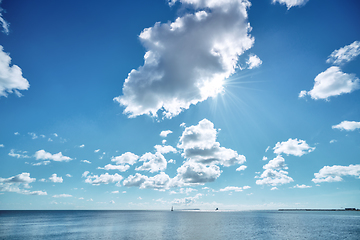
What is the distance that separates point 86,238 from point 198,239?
36.3 m

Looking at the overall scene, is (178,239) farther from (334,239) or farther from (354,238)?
(354,238)

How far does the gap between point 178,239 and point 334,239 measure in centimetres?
4889

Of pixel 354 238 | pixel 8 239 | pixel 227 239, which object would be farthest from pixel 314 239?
pixel 8 239

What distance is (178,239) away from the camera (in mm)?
61625

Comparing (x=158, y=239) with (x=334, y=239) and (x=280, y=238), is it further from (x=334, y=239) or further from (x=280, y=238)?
(x=334, y=239)

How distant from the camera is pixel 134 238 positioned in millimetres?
62969

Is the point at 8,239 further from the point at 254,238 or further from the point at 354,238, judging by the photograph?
the point at 354,238

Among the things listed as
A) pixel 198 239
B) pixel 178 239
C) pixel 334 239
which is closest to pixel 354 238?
pixel 334 239

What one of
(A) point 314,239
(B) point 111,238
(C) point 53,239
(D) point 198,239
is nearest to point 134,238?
(B) point 111,238

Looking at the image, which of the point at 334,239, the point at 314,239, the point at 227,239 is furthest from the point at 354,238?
the point at 227,239

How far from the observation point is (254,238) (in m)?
64.0

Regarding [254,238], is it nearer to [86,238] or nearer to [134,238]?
[134,238]

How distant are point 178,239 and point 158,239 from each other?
6298 mm

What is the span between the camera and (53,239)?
204 ft
